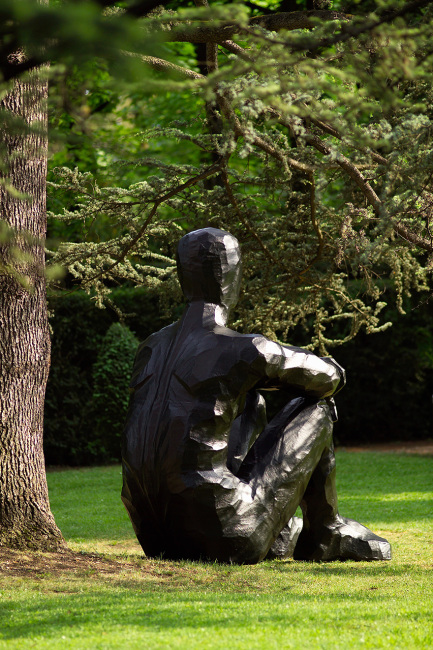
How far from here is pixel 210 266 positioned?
5.38 meters

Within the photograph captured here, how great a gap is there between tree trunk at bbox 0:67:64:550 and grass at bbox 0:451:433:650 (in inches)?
13.3

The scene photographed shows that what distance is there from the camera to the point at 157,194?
7547 mm

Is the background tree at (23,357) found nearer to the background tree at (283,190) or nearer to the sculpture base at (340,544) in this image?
the background tree at (283,190)

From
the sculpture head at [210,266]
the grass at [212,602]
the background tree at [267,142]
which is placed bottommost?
the grass at [212,602]

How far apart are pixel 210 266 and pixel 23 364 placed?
1.61m

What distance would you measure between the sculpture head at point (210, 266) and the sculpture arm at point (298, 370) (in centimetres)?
49

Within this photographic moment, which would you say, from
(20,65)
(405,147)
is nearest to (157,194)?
(405,147)

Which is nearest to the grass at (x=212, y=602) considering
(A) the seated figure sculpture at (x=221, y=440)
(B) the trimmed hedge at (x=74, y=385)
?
(A) the seated figure sculpture at (x=221, y=440)

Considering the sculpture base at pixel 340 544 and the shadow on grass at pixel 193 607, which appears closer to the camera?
the shadow on grass at pixel 193 607

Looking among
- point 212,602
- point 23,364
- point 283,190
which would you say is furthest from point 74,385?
point 212,602

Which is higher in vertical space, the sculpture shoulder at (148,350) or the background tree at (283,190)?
the background tree at (283,190)

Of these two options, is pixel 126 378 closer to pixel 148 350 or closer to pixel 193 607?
pixel 148 350

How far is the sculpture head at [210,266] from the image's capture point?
538 centimetres

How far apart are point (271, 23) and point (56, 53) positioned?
5.04 metres
